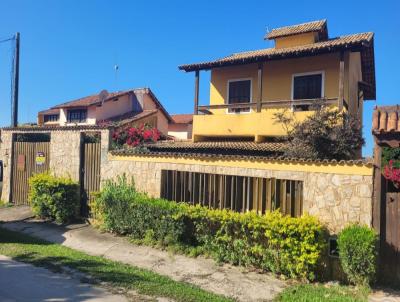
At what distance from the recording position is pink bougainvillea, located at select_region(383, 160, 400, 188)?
23.3 feet

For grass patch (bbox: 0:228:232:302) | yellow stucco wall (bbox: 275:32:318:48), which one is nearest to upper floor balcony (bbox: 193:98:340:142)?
yellow stucco wall (bbox: 275:32:318:48)

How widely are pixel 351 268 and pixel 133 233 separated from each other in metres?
5.87

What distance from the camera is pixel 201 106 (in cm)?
1683

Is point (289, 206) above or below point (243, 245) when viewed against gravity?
above

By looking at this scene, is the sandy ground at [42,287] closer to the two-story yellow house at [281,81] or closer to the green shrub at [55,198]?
the green shrub at [55,198]

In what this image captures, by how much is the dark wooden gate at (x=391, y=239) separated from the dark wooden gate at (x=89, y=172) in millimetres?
8889

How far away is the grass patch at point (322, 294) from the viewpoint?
6552 mm

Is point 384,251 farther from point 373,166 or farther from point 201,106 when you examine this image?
point 201,106

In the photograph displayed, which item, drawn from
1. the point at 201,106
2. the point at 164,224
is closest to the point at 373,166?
the point at 164,224

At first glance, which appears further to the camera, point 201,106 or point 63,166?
point 201,106

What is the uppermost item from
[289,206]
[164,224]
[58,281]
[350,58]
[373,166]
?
[350,58]

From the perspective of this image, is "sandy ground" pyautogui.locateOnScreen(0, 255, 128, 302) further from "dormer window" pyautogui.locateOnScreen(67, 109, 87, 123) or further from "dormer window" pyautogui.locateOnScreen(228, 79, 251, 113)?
"dormer window" pyautogui.locateOnScreen(67, 109, 87, 123)

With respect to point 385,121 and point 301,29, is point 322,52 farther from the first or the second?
point 385,121

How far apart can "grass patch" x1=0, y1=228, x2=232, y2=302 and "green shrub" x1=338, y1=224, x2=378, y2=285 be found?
2.39 m
